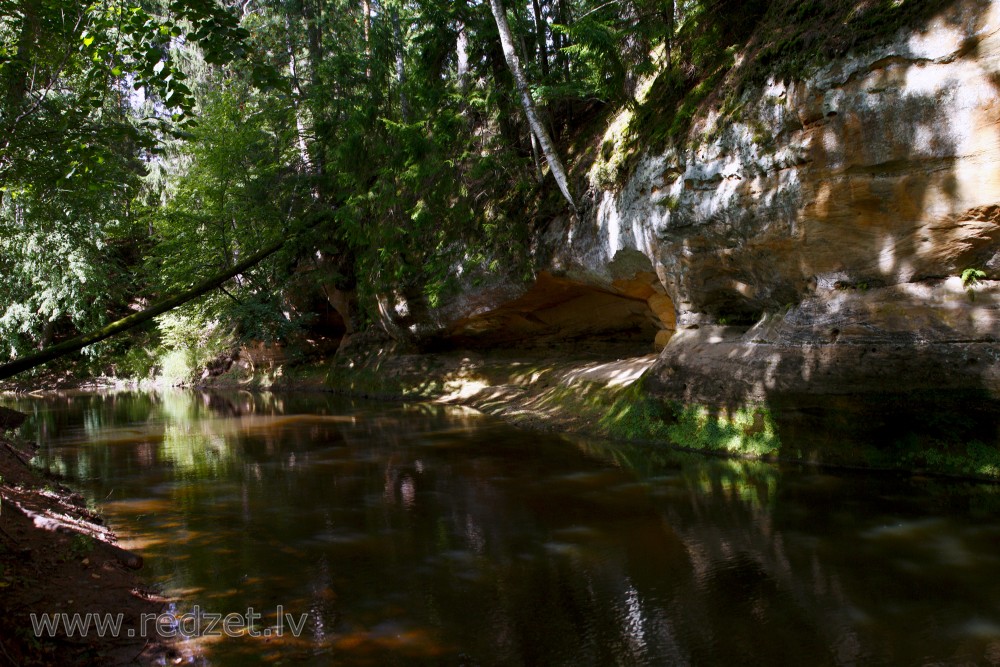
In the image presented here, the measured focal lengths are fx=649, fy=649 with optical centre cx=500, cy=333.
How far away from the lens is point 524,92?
14227 mm

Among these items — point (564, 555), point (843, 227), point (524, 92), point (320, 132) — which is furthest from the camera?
point (320, 132)

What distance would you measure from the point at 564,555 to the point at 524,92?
10778 millimetres

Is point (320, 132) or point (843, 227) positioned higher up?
point (320, 132)

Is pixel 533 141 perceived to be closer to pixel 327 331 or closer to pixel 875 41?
pixel 875 41

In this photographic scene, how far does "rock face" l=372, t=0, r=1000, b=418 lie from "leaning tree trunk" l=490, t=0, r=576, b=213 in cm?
196

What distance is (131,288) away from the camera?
95.8 feet

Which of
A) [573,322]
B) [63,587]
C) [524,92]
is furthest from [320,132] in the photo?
[63,587]

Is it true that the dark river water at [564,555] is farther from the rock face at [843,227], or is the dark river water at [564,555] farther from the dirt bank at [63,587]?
the rock face at [843,227]

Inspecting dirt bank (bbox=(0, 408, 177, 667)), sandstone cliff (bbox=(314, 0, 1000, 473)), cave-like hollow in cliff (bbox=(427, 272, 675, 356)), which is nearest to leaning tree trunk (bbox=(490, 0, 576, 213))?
sandstone cliff (bbox=(314, 0, 1000, 473))

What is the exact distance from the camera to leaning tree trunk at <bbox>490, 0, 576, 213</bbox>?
45.3 ft

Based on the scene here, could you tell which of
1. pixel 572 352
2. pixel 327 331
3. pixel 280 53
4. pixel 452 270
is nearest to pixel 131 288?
pixel 327 331

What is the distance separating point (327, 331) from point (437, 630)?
83.5 ft

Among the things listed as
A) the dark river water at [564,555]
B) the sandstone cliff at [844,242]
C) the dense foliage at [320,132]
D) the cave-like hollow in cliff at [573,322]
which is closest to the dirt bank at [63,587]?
the dark river water at [564,555]

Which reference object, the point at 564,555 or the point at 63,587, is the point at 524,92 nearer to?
the point at 564,555
